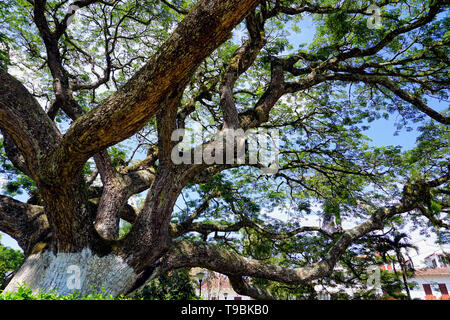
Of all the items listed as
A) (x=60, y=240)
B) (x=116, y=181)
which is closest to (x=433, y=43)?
(x=116, y=181)

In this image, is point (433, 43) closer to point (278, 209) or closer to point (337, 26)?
point (337, 26)

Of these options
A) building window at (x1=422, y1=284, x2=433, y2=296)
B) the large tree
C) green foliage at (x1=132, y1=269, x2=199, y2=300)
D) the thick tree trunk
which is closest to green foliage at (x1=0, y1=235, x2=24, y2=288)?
the large tree

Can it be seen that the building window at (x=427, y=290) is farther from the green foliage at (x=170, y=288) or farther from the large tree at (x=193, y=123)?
the green foliage at (x=170, y=288)

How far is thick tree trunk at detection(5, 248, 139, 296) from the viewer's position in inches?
126

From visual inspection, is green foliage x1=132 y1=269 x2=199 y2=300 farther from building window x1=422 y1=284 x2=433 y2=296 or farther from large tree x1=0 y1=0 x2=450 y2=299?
building window x1=422 y1=284 x2=433 y2=296

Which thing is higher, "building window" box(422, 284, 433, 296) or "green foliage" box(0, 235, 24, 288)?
"green foliage" box(0, 235, 24, 288)

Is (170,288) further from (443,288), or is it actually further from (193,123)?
(443,288)

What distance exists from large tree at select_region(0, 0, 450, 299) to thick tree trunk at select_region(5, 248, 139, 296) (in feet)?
0.06

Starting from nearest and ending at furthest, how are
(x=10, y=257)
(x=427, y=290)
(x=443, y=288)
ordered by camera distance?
(x=10, y=257)
(x=443, y=288)
(x=427, y=290)

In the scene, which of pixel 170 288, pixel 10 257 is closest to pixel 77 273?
pixel 170 288

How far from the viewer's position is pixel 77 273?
10.8ft

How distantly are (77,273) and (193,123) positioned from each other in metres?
5.12

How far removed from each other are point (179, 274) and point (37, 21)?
6.25 m
